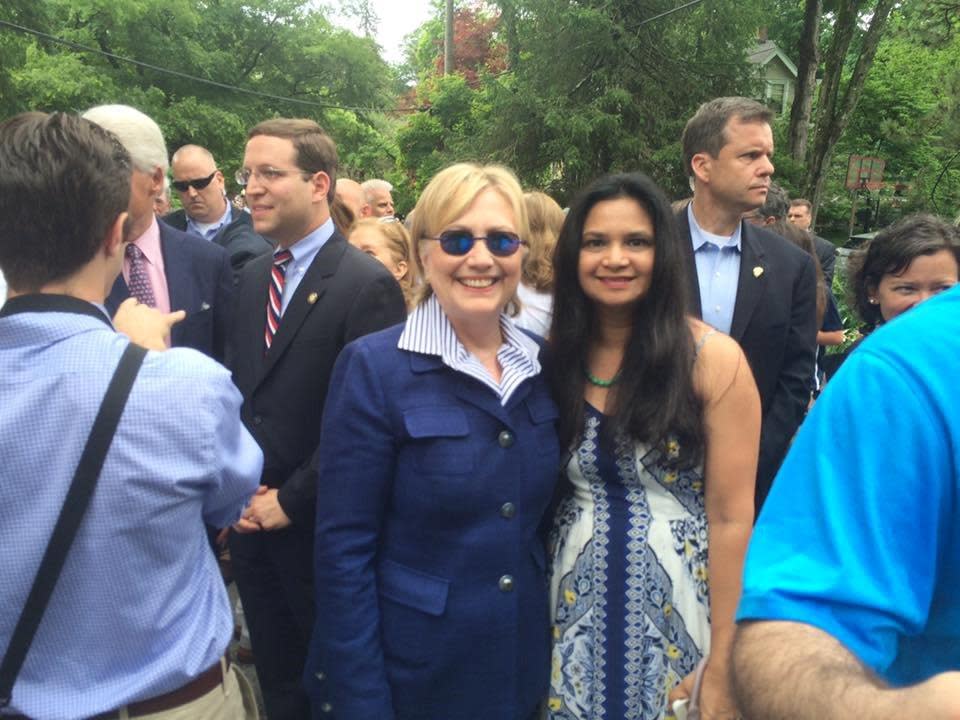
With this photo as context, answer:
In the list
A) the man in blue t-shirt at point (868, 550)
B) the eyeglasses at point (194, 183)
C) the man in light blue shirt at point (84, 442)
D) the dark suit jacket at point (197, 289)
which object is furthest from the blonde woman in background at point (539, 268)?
the eyeglasses at point (194, 183)

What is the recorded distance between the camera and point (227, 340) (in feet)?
10.2

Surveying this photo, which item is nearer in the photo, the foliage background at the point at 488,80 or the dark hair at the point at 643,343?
the dark hair at the point at 643,343

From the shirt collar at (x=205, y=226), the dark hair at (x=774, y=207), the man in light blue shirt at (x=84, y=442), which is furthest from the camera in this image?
the shirt collar at (x=205, y=226)

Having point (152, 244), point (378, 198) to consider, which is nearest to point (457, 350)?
point (152, 244)

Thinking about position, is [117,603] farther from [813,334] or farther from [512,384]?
[813,334]

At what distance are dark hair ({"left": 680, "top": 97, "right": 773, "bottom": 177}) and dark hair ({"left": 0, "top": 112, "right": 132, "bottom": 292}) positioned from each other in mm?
2782

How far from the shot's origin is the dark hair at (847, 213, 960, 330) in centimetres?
315

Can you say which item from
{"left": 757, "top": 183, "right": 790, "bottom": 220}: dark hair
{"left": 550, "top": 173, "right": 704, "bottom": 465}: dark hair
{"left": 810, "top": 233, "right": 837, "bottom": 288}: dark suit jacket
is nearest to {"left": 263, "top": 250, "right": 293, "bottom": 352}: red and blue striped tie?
{"left": 550, "top": 173, "right": 704, "bottom": 465}: dark hair

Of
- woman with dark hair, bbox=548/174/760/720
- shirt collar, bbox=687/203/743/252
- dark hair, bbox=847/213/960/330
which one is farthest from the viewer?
shirt collar, bbox=687/203/743/252

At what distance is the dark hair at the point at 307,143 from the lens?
3.16 meters

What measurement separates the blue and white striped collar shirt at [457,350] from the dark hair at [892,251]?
1.86 m

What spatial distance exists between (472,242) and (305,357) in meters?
0.99

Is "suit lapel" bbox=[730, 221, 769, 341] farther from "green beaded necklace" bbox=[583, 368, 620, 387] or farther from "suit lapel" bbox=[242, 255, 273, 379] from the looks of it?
"suit lapel" bbox=[242, 255, 273, 379]

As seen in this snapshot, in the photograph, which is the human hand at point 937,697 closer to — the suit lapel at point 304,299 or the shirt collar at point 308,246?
the suit lapel at point 304,299
